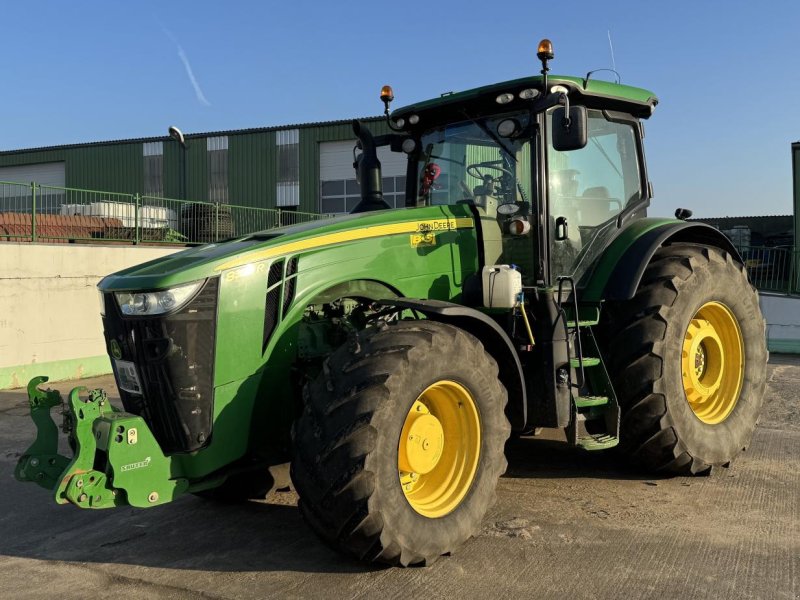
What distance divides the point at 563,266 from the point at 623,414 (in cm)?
104

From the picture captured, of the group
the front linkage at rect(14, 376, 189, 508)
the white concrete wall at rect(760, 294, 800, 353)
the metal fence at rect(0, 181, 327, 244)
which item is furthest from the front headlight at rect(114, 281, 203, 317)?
the white concrete wall at rect(760, 294, 800, 353)

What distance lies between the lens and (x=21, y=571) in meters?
3.70

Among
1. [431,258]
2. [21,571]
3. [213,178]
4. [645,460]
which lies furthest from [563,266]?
[213,178]

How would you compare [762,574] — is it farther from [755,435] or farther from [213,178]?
[213,178]

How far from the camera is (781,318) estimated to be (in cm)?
1398

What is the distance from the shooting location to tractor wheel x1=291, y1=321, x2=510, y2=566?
126 inches

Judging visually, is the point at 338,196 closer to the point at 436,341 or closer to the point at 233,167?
the point at 233,167

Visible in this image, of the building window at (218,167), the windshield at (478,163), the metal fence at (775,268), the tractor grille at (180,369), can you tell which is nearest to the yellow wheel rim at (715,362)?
the windshield at (478,163)

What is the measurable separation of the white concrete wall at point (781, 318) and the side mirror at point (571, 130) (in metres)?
10.1

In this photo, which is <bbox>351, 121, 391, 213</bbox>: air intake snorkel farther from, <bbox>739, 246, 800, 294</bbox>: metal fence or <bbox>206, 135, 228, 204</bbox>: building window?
<bbox>206, 135, 228, 204</bbox>: building window

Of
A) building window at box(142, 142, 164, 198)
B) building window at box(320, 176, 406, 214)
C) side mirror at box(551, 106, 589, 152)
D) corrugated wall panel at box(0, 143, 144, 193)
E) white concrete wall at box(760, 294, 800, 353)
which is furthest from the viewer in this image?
corrugated wall panel at box(0, 143, 144, 193)

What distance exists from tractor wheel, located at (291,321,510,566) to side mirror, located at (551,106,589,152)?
51.8 inches

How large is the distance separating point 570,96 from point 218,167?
2261 centimetres

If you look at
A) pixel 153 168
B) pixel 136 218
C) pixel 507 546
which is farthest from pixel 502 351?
pixel 153 168
